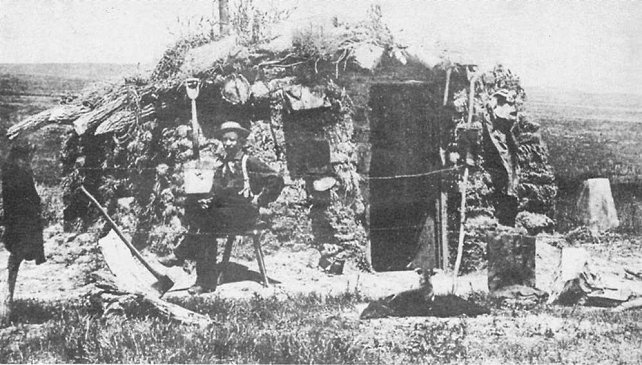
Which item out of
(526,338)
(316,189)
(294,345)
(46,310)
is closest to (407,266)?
(316,189)

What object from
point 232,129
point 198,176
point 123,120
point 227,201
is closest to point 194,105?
point 232,129

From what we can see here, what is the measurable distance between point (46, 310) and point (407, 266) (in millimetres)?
4716

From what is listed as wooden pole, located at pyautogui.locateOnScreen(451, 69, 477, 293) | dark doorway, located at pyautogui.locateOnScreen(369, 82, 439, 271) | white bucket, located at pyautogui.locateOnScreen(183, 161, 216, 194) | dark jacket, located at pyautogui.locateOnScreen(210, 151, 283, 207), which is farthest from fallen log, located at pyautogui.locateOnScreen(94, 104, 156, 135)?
wooden pole, located at pyautogui.locateOnScreen(451, 69, 477, 293)

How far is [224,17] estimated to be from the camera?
8508mm

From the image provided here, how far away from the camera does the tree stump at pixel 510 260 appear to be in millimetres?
7434

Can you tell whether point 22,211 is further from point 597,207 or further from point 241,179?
point 597,207

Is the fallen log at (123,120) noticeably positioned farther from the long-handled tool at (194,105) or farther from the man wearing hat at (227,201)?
the man wearing hat at (227,201)

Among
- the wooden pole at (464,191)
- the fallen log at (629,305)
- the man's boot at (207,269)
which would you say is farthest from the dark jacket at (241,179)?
the fallen log at (629,305)

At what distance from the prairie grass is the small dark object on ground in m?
0.12

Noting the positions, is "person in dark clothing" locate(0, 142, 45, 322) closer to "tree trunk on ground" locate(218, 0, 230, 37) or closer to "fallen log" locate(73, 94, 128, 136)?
"fallen log" locate(73, 94, 128, 136)

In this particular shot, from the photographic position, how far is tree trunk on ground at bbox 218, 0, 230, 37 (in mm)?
8409

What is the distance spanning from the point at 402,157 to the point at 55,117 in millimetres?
4983

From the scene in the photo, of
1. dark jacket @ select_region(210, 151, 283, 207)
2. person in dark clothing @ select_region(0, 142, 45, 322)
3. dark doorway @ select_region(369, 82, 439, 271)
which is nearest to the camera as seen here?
person in dark clothing @ select_region(0, 142, 45, 322)

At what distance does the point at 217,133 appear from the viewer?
7504mm
